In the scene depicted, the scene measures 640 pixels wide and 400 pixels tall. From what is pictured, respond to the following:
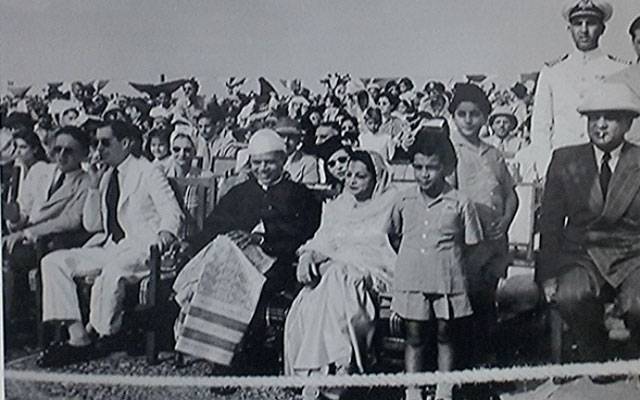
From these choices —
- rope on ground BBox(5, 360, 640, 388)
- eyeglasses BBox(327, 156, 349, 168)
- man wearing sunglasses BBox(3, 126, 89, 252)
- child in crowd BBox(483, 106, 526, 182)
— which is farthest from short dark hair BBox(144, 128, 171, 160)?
child in crowd BBox(483, 106, 526, 182)

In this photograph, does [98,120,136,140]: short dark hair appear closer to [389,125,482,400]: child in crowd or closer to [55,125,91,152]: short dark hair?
[55,125,91,152]: short dark hair

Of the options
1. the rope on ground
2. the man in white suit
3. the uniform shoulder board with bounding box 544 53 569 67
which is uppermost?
the uniform shoulder board with bounding box 544 53 569 67

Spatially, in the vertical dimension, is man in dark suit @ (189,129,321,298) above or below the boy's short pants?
above

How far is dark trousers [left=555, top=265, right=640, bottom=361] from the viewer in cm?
131

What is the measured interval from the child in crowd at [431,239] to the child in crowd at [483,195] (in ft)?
0.05

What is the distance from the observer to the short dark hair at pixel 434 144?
1.31 metres

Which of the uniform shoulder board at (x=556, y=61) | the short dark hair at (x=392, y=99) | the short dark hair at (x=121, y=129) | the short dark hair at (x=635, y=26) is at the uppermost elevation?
the short dark hair at (x=635, y=26)

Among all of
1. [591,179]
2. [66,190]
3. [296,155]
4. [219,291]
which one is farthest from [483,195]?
[66,190]

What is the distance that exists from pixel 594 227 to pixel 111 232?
789 mm

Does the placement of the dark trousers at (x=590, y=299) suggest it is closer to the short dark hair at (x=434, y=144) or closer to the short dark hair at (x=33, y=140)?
the short dark hair at (x=434, y=144)

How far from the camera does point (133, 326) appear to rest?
1326 mm

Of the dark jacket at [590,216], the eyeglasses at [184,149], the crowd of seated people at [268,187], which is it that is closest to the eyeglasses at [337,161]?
the crowd of seated people at [268,187]

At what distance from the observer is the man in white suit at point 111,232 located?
1323 mm

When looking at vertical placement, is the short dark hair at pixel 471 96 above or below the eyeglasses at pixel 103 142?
above
